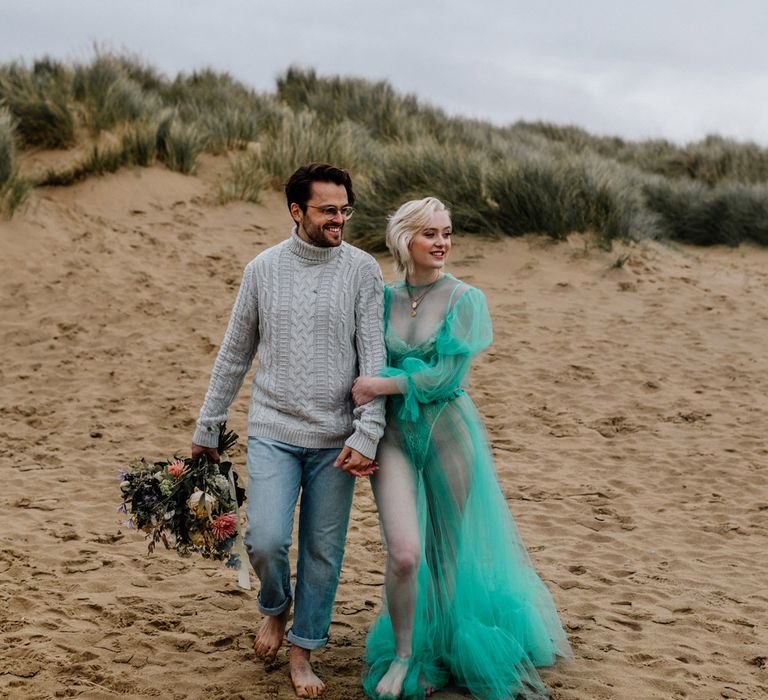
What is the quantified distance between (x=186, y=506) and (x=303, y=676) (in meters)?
0.83

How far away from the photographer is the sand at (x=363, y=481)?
4.80m

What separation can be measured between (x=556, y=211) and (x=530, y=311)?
2.13 meters

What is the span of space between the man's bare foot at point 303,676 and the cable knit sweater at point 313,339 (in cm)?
91

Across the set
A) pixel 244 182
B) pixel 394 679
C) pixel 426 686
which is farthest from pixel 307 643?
pixel 244 182

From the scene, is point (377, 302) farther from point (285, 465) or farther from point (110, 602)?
point (110, 602)

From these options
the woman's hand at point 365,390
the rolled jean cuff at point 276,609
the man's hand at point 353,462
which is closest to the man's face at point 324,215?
the woman's hand at point 365,390

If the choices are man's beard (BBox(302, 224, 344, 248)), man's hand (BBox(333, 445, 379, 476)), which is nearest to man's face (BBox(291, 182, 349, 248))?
man's beard (BBox(302, 224, 344, 248))

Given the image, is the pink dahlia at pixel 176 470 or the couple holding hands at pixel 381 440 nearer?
the couple holding hands at pixel 381 440

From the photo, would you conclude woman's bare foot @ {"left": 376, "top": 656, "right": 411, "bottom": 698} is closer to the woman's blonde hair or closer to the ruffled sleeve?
the ruffled sleeve

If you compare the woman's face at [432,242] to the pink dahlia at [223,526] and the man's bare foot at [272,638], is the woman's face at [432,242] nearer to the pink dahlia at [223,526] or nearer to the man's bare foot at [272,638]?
the pink dahlia at [223,526]

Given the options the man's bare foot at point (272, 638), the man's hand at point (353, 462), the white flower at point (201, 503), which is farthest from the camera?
the man's bare foot at point (272, 638)

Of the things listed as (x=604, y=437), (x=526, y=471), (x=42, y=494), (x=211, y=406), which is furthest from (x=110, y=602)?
(x=604, y=437)

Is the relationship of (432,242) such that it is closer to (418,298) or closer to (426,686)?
(418,298)

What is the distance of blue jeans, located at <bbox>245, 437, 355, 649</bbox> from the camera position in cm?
398
